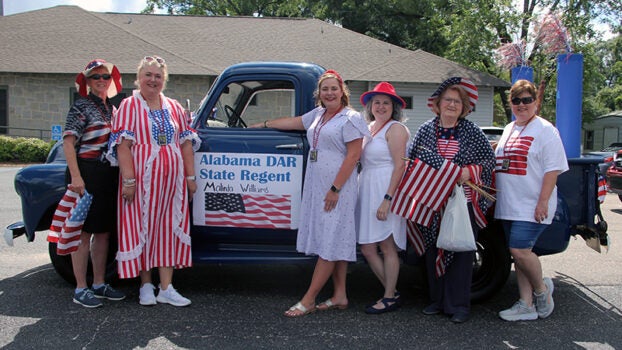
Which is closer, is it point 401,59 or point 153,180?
point 153,180

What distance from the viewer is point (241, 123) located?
4.92 m

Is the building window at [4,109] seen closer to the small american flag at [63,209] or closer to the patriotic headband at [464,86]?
the small american flag at [63,209]

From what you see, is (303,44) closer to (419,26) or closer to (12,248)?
(419,26)

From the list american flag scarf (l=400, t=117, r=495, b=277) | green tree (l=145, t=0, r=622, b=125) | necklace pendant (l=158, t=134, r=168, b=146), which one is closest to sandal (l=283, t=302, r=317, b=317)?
american flag scarf (l=400, t=117, r=495, b=277)

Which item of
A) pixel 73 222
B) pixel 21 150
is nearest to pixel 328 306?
pixel 73 222

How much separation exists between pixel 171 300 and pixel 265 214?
100cm

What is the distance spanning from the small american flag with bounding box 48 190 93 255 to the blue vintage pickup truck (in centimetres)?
33

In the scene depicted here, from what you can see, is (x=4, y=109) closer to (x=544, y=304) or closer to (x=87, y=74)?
(x=87, y=74)

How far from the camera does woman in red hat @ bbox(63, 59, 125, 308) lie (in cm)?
417

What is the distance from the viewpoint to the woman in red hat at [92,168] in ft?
13.7

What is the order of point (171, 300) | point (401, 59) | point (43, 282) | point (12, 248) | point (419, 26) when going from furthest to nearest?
point (419, 26) → point (401, 59) → point (12, 248) → point (43, 282) → point (171, 300)

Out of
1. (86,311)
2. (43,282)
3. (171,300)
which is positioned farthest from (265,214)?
(43,282)

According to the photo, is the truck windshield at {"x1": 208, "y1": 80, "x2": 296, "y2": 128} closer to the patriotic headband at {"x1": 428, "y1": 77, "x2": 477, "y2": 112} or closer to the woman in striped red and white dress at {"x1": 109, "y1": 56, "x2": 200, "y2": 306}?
the woman in striped red and white dress at {"x1": 109, "y1": 56, "x2": 200, "y2": 306}

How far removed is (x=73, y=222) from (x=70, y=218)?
0.13ft
